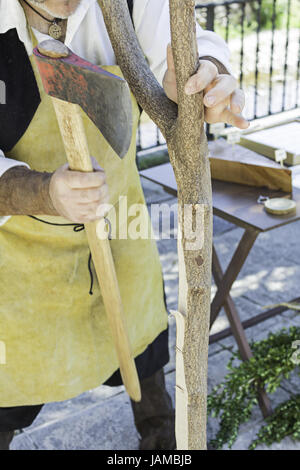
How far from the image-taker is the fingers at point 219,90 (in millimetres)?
1335

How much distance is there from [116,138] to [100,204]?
0.17m

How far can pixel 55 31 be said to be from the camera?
1626mm

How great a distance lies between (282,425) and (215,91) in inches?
66.3

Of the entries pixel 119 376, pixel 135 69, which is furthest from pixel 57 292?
pixel 135 69

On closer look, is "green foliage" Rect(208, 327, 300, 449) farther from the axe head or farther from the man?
the axe head

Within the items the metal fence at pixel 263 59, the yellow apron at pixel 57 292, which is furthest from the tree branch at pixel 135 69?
the metal fence at pixel 263 59

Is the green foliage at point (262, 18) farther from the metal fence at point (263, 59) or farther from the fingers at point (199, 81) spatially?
the fingers at point (199, 81)

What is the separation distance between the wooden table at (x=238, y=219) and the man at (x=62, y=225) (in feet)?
1.42

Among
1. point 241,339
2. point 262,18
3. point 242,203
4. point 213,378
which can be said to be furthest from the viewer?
point 262,18

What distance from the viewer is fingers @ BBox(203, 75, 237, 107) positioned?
1335 millimetres

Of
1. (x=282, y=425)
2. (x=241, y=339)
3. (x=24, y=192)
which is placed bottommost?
(x=282, y=425)

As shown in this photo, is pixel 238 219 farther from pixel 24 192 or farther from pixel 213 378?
pixel 24 192
